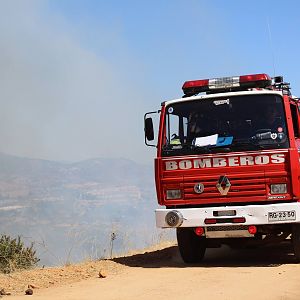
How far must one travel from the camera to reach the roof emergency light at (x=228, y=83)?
8.89 meters

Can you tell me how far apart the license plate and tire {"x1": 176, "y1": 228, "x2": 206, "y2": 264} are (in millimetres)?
1585

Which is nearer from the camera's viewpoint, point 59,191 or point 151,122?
point 151,122

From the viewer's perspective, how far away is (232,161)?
8.37m

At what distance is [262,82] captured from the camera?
8.88 m

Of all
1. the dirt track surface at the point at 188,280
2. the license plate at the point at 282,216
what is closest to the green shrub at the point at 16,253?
the dirt track surface at the point at 188,280

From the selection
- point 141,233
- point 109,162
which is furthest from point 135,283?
point 109,162

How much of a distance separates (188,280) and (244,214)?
1.37 metres

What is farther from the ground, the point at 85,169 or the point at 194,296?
the point at 85,169

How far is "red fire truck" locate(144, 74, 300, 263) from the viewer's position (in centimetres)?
821

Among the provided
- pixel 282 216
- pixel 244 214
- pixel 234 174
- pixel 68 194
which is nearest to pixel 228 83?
pixel 234 174

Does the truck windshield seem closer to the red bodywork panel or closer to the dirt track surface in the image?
the red bodywork panel

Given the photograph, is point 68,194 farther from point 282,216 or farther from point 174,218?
point 282,216

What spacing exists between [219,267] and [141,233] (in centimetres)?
870

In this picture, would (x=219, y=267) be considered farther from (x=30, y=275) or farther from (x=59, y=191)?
(x=59, y=191)
